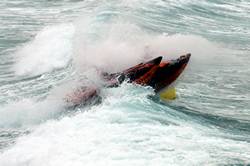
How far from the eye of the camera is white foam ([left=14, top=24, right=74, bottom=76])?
73.8 feet

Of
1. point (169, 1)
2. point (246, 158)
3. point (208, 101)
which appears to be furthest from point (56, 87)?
point (169, 1)

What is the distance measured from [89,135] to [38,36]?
47.5ft

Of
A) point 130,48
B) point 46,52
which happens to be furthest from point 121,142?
point 46,52

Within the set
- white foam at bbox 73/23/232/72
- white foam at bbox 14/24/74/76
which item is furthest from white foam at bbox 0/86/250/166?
white foam at bbox 14/24/74/76

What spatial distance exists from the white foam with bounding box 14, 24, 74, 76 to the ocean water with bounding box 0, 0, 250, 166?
0.16 ft

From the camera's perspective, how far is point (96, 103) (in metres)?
16.6

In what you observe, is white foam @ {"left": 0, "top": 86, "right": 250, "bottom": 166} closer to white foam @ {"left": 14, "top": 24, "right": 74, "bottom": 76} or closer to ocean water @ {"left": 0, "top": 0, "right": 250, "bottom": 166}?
ocean water @ {"left": 0, "top": 0, "right": 250, "bottom": 166}

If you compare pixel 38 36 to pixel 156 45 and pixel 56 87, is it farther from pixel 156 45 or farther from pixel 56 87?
pixel 56 87

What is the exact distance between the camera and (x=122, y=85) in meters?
17.8

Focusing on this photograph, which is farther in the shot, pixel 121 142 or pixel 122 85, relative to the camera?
pixel 122 85

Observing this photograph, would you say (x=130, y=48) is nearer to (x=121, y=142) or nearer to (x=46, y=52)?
(x=46, y=52)

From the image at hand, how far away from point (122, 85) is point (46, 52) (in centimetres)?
810

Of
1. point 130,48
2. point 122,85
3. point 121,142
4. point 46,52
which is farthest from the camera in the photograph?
point 46,52

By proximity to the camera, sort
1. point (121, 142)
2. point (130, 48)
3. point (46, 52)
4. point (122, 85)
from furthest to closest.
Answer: point (46, 52)
point (130, 48)
point (122, 85)
point (121, 142)
